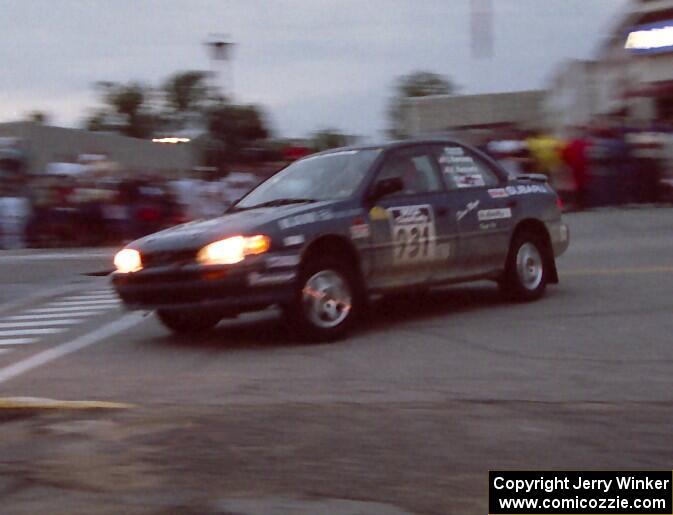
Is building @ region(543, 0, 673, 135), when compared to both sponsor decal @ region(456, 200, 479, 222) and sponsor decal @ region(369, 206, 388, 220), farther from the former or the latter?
sponsor decal @ region(369, 206, 388, 220)

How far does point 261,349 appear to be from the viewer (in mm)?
9000

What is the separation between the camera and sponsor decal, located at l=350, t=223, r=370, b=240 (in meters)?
9.26

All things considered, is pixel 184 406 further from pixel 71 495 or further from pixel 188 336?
pixel 188 336

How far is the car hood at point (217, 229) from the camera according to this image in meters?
8.81

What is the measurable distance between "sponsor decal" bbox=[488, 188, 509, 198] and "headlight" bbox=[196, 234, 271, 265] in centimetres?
280

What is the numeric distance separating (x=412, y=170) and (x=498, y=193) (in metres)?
1.08

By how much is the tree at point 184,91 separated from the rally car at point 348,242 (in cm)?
8660

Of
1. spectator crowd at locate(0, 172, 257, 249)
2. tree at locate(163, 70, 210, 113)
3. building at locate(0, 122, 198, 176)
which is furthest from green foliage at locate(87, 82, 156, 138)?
spectator crowd at locate(0, 172, 257, 249)

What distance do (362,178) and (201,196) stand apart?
1214cm

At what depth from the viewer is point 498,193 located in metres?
10.8

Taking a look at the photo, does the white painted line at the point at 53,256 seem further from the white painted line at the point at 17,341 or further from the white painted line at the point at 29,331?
the white painted line at the point at 17,341

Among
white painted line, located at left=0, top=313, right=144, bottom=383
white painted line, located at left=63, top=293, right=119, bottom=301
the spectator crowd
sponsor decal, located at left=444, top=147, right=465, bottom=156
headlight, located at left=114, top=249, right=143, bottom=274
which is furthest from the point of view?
the spectator crowd

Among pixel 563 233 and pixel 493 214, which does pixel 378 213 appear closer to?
pixel 493 214

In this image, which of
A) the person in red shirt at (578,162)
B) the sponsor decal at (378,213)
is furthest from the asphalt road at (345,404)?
the person in red shirt at (578,162)
